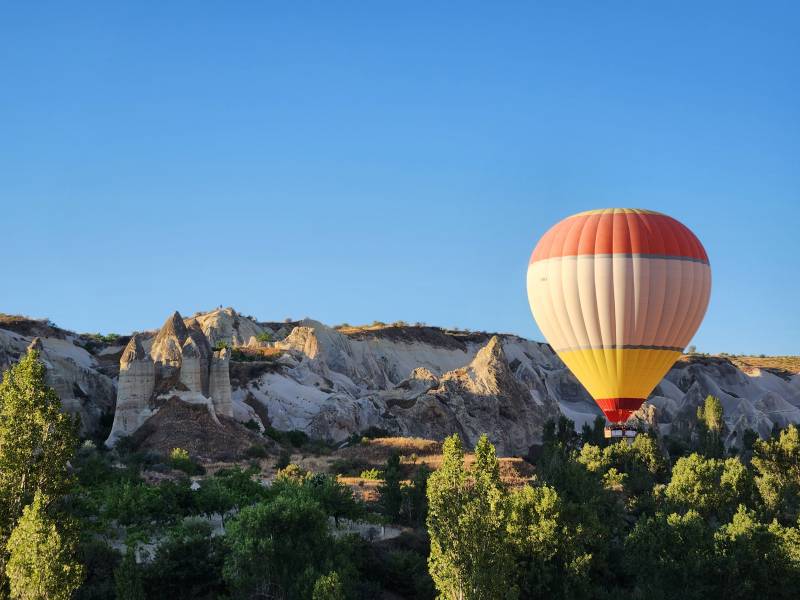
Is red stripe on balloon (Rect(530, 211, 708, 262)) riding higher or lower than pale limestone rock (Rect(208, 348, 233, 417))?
higher

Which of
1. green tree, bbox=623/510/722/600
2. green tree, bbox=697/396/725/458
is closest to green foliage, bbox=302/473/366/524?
green tree, bbox=623/510/722/600

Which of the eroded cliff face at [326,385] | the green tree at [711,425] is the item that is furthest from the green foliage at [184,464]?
the green tree at [711,425]

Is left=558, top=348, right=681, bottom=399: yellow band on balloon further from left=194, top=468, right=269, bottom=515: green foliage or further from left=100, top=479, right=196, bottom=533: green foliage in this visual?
left=100, top=479, right=196, bottom=533: green foliage

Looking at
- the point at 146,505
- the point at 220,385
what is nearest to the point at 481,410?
the point at 220,385

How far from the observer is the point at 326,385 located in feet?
259

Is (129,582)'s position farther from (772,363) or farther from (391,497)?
(772,363)

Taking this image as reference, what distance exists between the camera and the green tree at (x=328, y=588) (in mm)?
31172

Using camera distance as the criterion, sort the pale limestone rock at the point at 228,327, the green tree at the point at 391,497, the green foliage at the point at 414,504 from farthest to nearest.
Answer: the pale limestone rock at the point at 228,327 → the green tree at the point at 391,497 → the green foliage at the point at 414,504

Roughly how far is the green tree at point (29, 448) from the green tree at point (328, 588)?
806 centimetres

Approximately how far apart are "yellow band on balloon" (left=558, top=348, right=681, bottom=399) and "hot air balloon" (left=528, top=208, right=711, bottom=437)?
0.05m

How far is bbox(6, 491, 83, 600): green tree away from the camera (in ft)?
86.8

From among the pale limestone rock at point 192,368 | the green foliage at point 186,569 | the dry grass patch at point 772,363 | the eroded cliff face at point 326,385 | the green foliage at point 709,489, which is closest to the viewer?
the green foliage at point 186,569

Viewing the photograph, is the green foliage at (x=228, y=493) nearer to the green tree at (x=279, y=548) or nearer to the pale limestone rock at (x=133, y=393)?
the green tree at (x=279, y=548)

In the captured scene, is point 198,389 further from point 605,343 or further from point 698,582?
point 698,582
